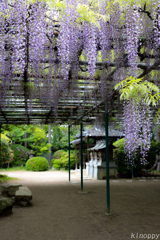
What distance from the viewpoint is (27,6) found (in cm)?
326

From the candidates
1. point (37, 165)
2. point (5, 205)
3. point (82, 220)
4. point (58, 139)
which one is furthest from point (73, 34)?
point (58, 139)

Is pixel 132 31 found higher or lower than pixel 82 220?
higher

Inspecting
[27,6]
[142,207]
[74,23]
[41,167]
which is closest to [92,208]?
[142,207]

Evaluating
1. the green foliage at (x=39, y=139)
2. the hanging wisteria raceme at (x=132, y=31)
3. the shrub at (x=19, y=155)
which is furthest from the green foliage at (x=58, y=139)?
the hanging wisteria raceme at (x=132, y=31)

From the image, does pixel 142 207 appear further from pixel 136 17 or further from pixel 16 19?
pixel 16 19

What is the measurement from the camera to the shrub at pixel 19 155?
19.2 m

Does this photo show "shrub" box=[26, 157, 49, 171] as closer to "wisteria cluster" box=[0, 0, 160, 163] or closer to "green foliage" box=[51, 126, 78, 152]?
"green foliage" box=[51, 126, 78, 152]

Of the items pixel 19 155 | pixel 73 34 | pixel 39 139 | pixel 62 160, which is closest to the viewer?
pixel 73 34

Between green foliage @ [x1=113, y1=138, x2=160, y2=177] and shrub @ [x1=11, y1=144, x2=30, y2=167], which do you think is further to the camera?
shrub @ [x1=11, y1=144, x2=30, y2=167]

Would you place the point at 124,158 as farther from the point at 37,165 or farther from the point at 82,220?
the point at 82,220

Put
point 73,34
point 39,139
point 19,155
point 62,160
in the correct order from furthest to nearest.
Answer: point 39,139
point 19,155
point 62,160
point 73,34

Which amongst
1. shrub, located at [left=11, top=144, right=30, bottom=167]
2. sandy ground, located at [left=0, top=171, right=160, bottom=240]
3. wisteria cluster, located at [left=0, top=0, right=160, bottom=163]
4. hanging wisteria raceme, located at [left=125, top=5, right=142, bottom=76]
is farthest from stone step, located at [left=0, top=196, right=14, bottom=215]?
shrub, located at [left=11, top=144, right=30, bottom=167]

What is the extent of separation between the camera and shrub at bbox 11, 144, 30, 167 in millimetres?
19234

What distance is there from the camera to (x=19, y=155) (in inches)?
765
